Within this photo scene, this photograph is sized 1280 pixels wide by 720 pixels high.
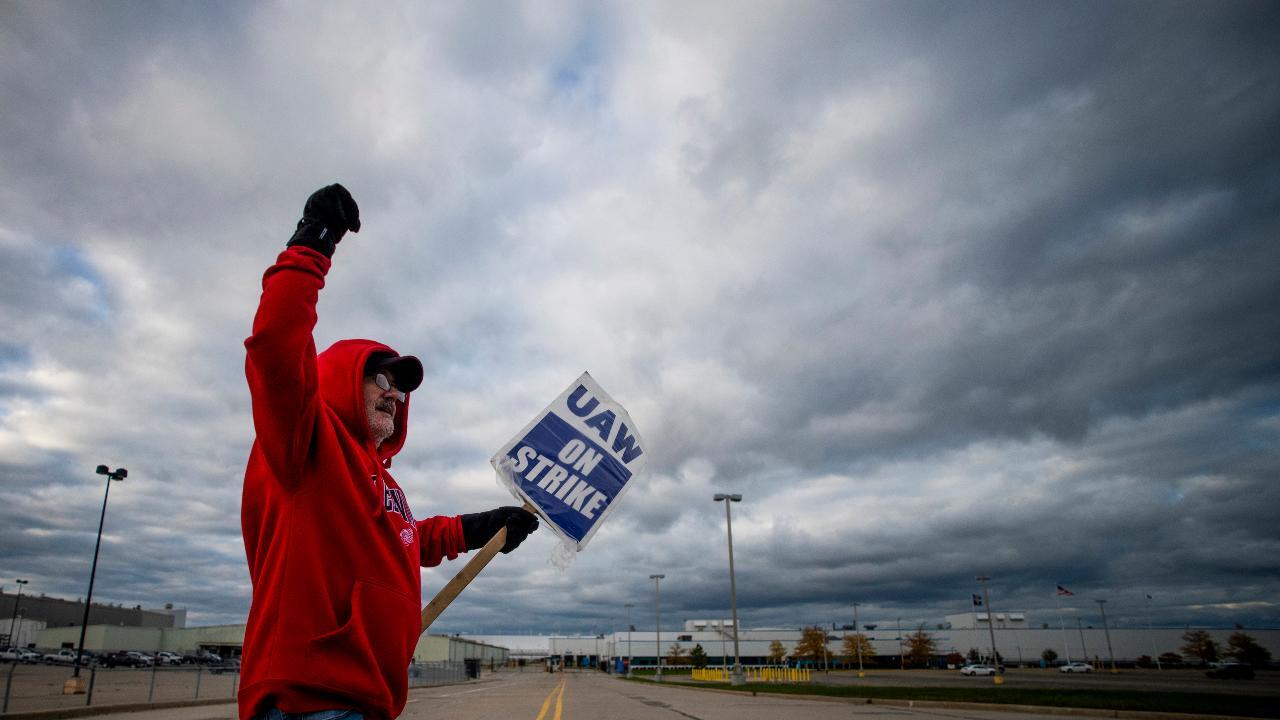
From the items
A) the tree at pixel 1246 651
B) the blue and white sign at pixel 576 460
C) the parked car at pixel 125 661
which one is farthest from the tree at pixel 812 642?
the blue and white sign at pixel 576 460

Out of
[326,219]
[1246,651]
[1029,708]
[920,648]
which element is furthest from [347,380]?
[1246,651]

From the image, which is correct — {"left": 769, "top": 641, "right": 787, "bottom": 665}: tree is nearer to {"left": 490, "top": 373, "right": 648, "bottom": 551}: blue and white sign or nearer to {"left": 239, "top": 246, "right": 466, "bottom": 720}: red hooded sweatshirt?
{"left": 490, "top": 373, "right": 648, "bottom": 551}: blue and white sign

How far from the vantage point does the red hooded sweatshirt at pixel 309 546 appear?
171 centimetres

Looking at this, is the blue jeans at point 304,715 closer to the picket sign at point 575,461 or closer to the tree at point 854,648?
the picket sign at point 575,461

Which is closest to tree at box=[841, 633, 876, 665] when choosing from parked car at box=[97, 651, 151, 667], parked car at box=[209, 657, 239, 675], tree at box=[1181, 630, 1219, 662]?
tree at box=[1181, 630, 1219, 662]

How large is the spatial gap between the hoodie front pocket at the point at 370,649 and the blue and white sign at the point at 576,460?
1.21m

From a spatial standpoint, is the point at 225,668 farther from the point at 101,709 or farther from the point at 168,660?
the point at 168,660

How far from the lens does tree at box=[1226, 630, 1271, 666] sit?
85.1m

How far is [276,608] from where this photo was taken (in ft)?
6.00

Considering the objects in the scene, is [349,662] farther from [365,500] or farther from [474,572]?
[474,572]

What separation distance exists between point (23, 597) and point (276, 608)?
143m

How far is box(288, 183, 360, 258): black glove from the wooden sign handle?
1423 millimetres

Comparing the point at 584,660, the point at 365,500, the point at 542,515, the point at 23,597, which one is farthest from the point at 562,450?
the point at 584,660

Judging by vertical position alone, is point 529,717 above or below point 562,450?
below
